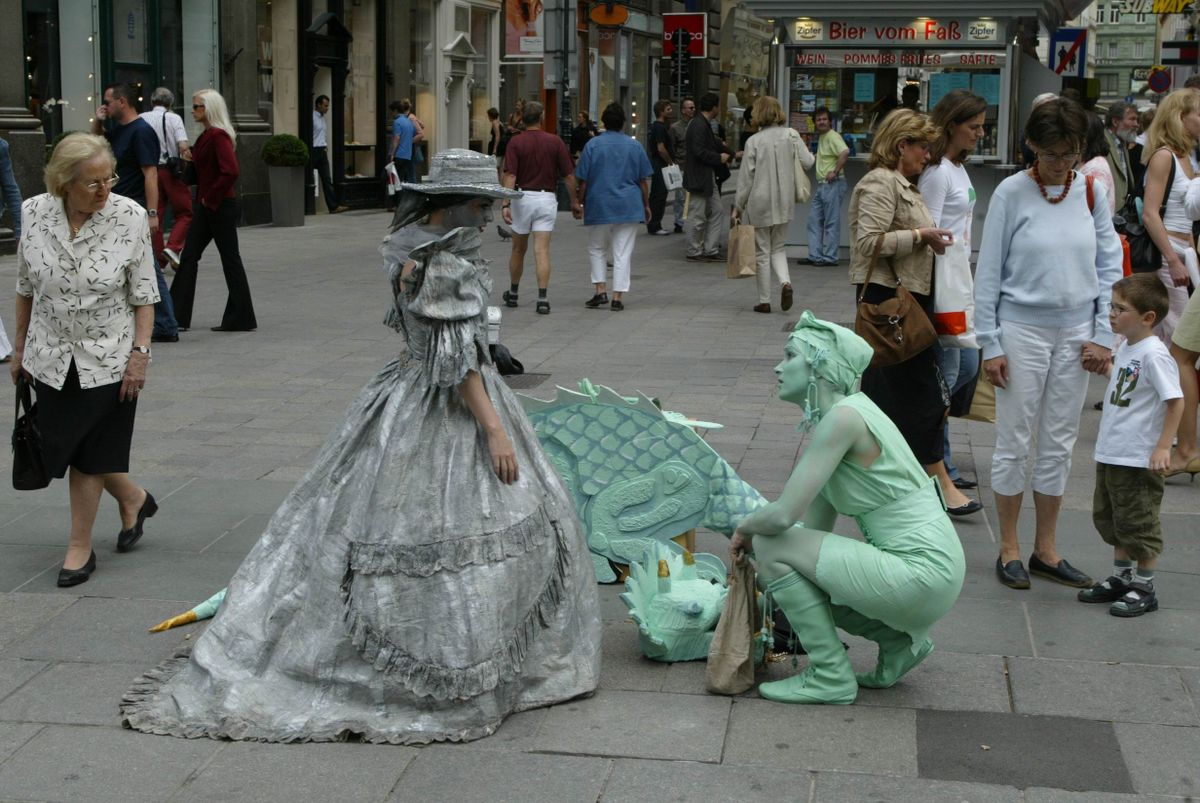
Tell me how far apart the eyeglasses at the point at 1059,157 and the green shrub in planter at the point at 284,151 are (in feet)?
53.2

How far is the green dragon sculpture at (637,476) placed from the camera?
5.43 metres

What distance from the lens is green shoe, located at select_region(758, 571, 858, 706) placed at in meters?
4.34

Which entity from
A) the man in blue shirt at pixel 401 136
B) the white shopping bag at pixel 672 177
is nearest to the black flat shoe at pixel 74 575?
the white shopping bag at pixel 672 177

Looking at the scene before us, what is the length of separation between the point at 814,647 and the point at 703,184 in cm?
1273

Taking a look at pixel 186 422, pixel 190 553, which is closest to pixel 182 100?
pixel 186 422

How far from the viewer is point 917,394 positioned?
6.46 meters

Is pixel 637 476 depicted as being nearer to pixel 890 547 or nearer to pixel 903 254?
pixel 890 547

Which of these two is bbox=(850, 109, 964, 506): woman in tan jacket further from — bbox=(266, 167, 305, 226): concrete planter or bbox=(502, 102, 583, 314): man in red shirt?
bbox=(266, 167, 305, 226): concrete planter

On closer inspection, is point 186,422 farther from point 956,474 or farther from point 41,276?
point 956,474

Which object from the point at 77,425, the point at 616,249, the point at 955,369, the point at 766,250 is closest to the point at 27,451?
the point at 77,425

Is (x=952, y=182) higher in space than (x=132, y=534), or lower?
higher

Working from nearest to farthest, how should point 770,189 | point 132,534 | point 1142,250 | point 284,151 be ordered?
point 132,534 < point 1142,250 < point 770,189 < point 284,151

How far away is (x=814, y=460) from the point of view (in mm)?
4297

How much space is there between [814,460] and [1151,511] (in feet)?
5.45
